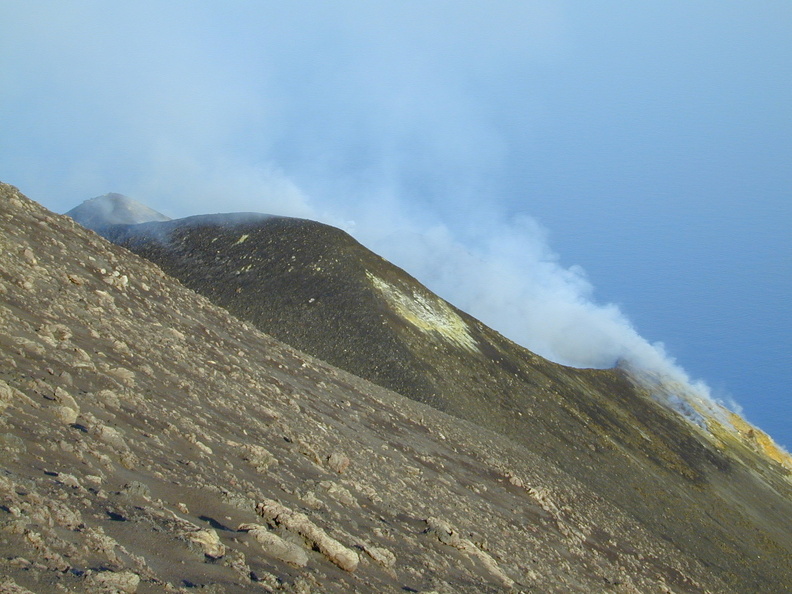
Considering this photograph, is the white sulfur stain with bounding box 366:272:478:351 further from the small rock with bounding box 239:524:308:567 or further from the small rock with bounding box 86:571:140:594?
the small rock with bounding box 86:571:140:594

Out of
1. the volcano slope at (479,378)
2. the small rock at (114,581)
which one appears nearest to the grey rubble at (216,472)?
the small rock at (114,581)

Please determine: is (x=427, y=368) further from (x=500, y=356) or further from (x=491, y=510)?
(x=491, y=510)

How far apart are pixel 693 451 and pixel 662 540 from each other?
2415 cm

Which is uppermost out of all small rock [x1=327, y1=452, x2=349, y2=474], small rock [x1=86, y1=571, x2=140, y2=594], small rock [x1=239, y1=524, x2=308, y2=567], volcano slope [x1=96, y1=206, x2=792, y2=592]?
volcano slope [x1=96, y1=206, x2=792, y2=592]

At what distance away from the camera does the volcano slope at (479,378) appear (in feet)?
130

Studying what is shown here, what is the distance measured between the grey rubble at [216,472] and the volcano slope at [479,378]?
337 inches

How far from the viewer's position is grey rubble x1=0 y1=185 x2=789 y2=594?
9.54 m

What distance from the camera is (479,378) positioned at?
1736 inches

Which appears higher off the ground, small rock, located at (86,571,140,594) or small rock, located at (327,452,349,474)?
small rock, located at (327,452,349,474)

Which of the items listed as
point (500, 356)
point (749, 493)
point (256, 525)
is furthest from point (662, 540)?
point (256, 525)

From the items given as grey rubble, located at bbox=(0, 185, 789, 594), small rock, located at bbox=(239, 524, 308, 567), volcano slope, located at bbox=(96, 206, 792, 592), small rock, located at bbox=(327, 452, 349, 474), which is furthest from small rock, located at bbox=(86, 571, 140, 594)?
volcano slope, located at bbox=(96, 206, 792, 592)

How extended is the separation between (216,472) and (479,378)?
31800 millimetres

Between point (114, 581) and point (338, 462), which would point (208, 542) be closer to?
point (114, 581)

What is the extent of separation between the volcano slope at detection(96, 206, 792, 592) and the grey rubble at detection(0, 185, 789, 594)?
855 cm
